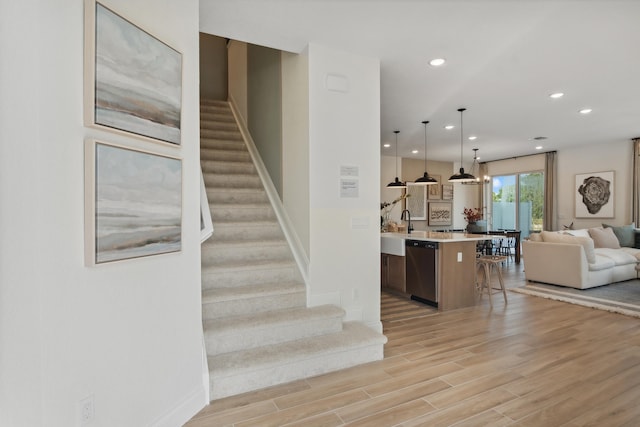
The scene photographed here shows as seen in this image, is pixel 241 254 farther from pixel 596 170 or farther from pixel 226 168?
pixel 596 170

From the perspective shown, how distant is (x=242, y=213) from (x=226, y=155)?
1248 mm

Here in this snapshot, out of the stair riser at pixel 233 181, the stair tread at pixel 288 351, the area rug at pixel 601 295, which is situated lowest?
the area rug at pixel 601 295

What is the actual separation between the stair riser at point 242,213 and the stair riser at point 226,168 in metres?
0.71

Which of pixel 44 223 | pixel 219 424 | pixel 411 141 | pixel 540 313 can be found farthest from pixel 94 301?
pixel 411 141

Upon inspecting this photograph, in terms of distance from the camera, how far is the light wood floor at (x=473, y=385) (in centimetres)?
216

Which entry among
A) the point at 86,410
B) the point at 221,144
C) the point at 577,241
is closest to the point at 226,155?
the point at 221,144

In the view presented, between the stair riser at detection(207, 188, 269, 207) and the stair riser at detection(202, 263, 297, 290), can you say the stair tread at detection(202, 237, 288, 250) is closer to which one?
the stair riser at detection(202, 263, 297, 290)

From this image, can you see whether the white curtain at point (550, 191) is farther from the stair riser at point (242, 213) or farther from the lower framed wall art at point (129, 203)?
the lower framed wall art at point (129, 203)

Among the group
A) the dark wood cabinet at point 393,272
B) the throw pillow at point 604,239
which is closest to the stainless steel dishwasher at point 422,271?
the dark wood cabinet at point 393,272

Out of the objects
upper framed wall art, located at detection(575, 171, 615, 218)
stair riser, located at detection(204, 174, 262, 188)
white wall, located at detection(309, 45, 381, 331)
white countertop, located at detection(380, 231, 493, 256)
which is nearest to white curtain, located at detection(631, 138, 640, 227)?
upper framed wall art, located at detection(575, 171, 615, 218)

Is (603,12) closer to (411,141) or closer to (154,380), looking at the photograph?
(154,380)

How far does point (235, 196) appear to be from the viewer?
4.34 m

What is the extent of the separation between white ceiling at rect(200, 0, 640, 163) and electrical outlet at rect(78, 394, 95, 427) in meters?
2.64

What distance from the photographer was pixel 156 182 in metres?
1.94
